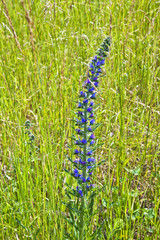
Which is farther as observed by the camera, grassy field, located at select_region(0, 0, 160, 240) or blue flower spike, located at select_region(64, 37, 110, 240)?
grassy field, located at select_region(0, 0, 160, 240)

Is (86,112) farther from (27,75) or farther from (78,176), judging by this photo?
(27,75)

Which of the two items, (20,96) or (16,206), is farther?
(20,96)

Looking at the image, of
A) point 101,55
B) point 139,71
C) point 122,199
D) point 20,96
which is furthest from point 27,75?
point 122,199

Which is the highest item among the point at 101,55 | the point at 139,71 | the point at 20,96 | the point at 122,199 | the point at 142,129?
the point at 101,55

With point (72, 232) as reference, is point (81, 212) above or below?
above

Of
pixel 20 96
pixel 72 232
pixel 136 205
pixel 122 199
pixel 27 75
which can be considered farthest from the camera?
pixel 27 75

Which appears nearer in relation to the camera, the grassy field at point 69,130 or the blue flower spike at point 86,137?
the blue flower spike at point 86,137

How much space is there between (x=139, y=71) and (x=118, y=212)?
5.84 feet

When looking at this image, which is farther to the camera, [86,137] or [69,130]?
[69,130]

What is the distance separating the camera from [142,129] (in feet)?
8.27

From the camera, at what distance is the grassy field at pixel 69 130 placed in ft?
5.55

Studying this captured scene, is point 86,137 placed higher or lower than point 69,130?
higher

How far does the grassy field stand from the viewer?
1690 millimetres

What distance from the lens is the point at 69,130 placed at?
7.75 feet
